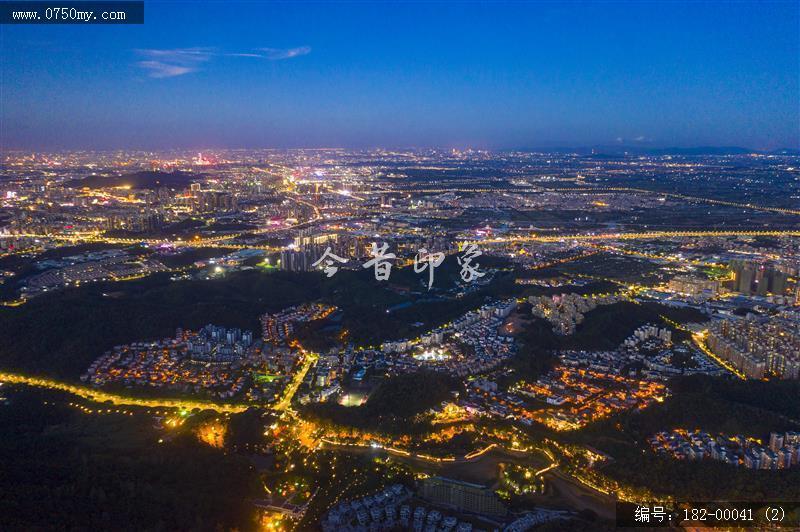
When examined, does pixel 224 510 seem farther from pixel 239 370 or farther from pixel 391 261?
pixel 391 261

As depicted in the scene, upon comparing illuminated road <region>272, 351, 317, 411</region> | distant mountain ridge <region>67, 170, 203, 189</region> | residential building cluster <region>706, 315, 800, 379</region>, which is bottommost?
illuminated road <region>272, 351, 317, 411</region>

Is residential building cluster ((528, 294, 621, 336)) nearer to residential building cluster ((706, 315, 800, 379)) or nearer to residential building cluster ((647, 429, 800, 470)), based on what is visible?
residential building cluster ((706, 315, 800, 379))

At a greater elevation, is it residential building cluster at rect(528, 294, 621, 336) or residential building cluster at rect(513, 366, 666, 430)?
residential building cluster at rect(528, 294, 621, 336)

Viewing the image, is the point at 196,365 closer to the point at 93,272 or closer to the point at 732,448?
the point at 93,272

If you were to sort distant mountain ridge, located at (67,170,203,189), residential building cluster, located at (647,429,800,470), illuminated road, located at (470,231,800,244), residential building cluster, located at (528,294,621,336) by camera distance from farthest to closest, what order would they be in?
distant mountain ridge, located at (67,170,203,189), illuminated road, located at (470,231,800,244), residential building cluster, located at (528,294,621,336), residential building cluster, located at (647,429,800,470)

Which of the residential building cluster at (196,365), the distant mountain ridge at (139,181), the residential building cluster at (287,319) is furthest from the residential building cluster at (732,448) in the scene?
the distant mountain ridge at (139,181)

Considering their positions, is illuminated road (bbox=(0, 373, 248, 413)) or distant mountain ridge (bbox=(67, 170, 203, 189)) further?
distant mountain ridge (bbox=(67, 170, 203, 189))

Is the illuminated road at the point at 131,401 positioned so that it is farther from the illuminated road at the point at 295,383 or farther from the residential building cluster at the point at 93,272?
the residential building cluster at the point at 93,272

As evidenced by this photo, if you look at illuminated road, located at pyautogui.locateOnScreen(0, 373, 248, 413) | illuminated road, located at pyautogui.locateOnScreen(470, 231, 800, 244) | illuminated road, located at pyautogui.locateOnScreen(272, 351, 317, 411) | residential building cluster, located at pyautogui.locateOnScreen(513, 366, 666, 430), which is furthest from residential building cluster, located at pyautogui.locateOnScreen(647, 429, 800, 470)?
illuminated road, located at pyautogui.locateOnScreen(470, 231, 800, 244)

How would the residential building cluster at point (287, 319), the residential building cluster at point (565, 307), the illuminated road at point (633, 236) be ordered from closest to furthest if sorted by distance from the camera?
the residential building cluster at point (287, 319), the residential building cluster at point (565, 307), the illuminated road at point (633, 236)

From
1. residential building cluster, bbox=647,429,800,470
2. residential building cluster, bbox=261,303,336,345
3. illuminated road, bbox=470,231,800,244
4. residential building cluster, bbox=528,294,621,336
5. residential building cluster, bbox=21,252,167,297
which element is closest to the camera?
residential building cluster, bbox=647,429,800,470

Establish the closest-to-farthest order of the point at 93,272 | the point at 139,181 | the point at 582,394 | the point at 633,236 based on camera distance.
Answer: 1. the point at 582,394
2. the point at 93,272
3. the point at 633,236
4. the point at 139,181

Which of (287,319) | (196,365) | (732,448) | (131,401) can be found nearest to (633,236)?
(287,319)
